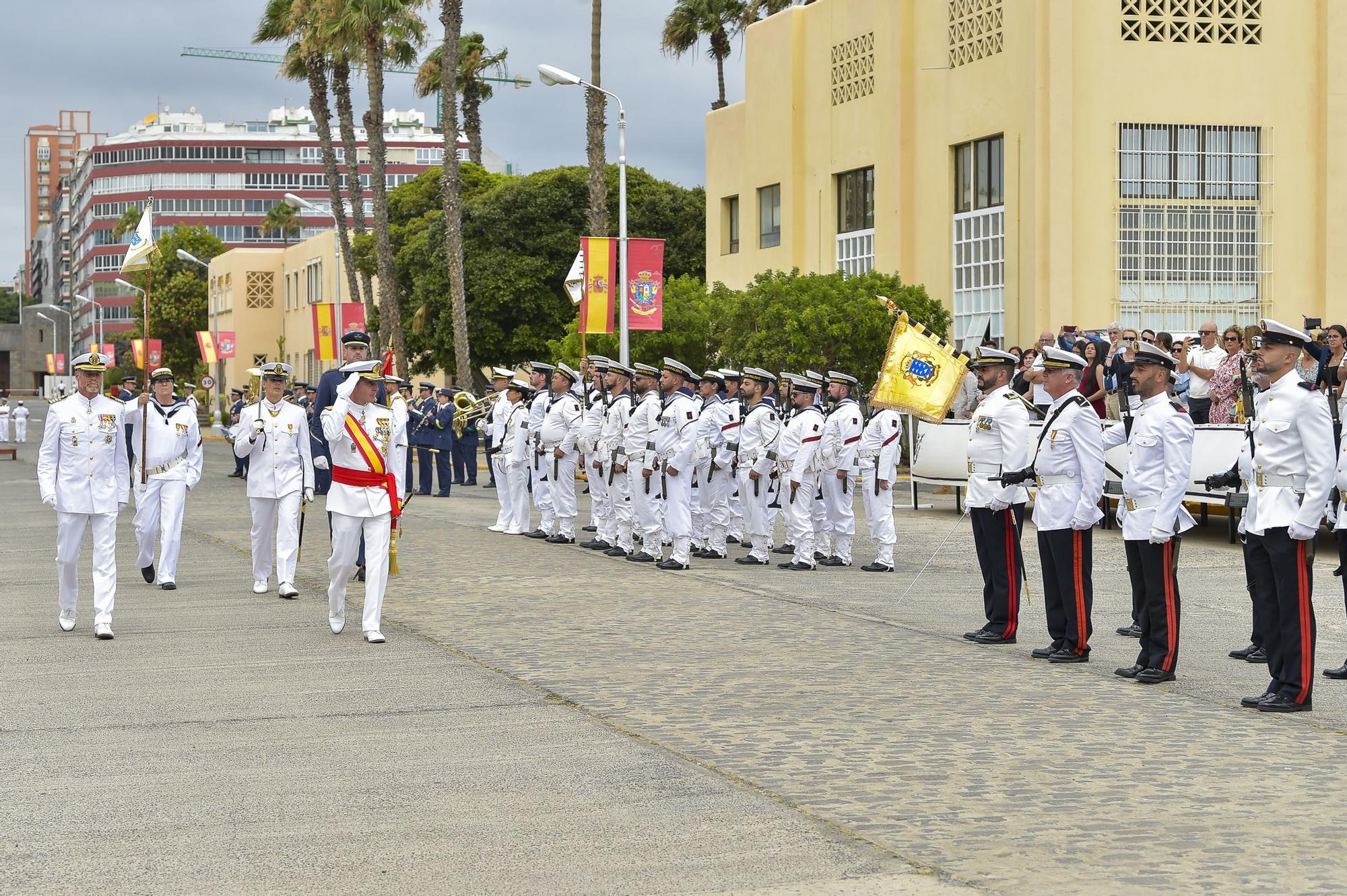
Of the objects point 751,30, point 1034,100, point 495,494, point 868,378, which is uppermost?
point 751,30

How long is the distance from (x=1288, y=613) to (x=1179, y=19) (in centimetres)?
2279

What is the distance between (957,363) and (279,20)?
35619 mm

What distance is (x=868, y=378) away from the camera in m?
32.7

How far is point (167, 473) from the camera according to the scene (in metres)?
15.7

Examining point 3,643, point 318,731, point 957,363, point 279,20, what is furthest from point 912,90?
point 318,731

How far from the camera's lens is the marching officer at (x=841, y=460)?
17.7m

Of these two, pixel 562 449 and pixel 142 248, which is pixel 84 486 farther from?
pixel 142 248

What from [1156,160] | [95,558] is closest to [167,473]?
[95,558]

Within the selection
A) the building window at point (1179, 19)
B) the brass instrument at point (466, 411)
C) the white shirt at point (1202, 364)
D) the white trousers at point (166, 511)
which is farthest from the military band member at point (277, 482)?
the building window at point (1179, 19)

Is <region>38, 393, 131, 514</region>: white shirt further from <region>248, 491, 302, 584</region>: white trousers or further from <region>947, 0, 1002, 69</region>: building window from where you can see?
<region>947, 0, 1002, 69</region>: building window

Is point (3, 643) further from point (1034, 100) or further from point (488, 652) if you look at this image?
point (1034, 100)


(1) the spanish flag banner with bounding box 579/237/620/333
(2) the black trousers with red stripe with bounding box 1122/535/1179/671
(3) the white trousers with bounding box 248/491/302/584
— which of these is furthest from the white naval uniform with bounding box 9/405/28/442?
(2) the black trousers with red stripe with bounding box 1122/535/1179/671

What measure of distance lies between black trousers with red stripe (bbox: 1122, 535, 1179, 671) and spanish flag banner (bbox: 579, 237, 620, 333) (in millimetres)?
20741

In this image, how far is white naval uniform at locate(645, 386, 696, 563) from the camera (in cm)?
1762
